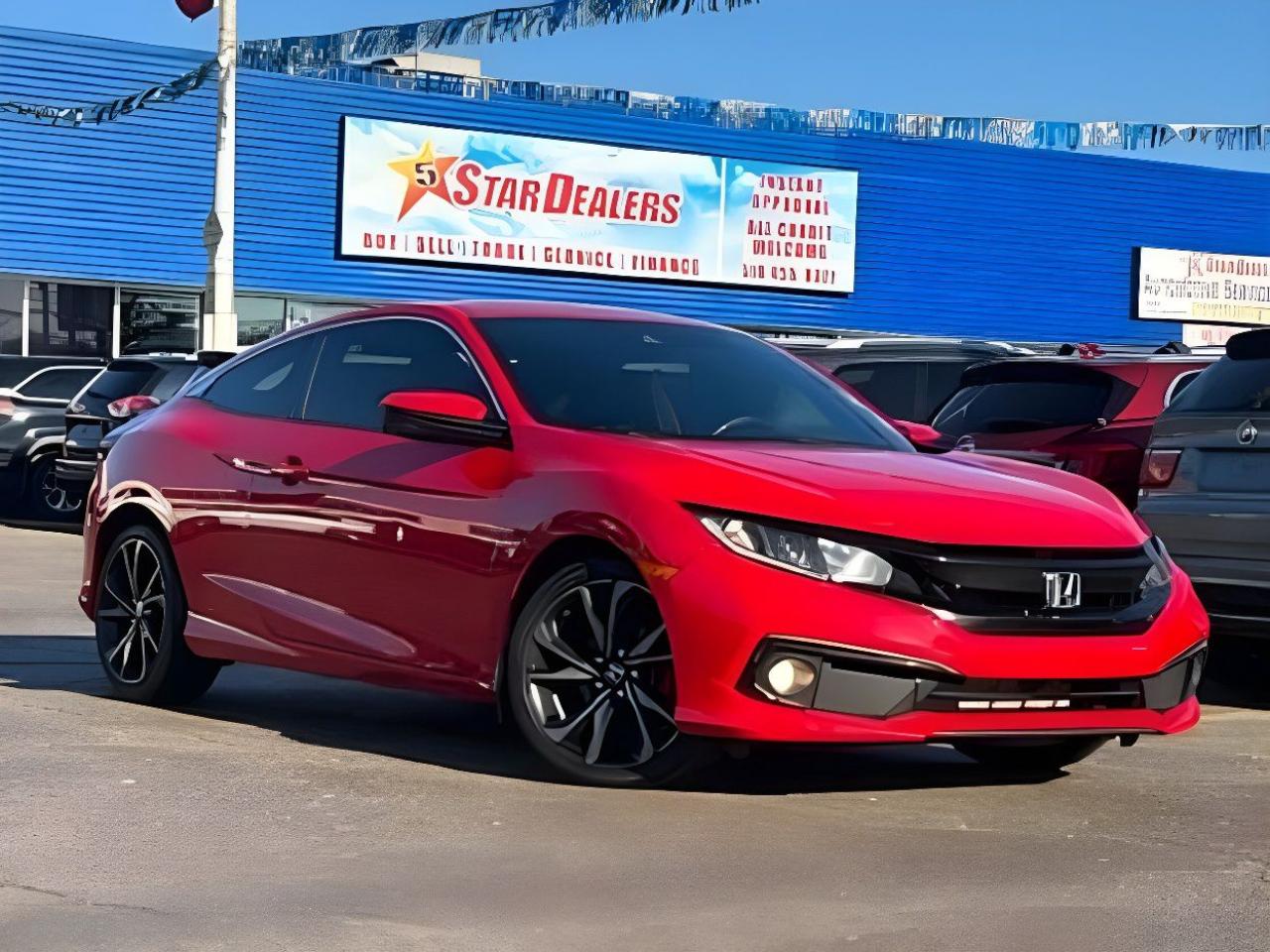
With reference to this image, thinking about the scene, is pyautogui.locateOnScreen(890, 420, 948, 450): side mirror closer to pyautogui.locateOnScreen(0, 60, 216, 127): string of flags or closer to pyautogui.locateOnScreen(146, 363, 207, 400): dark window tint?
pyautogui.locateOnScreen(146, 363, 207, 400): dark window tint

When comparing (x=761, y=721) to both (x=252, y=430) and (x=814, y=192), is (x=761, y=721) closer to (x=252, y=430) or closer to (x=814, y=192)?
→ (x=252, y=430)

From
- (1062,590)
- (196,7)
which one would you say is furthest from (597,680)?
(196,7)

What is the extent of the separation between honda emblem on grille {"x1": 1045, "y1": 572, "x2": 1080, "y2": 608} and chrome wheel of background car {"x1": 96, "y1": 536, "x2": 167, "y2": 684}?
3.43 m

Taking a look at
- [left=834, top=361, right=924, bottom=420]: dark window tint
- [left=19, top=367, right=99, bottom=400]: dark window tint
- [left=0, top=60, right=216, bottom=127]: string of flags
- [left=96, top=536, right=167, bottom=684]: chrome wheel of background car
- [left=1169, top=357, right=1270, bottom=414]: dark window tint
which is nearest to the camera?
[left=96, top=536, right=167, bottom=684]: chrome wheel of background car

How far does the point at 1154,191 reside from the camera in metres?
40.7

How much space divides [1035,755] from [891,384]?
786 centimetres

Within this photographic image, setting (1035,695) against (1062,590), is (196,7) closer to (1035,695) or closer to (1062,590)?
(1062,590)

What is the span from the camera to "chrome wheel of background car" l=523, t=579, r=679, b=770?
20.4 feet

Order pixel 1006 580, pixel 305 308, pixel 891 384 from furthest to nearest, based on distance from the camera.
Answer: pixel 305 308, pixel 891 384, pixel 1006 580

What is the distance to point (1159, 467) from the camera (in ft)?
31.1

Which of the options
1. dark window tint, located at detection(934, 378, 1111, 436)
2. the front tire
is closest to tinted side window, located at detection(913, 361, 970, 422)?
dark window tint, located at detection(934, 378, 1111, 436)

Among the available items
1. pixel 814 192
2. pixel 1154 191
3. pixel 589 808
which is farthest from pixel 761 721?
pixel 1154 191

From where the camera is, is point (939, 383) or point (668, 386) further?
point (939, 383)

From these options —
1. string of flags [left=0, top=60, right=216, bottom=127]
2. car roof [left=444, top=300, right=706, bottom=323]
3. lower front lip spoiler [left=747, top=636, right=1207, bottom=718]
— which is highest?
string of flags [left=0, top=60, right=216, bottom=127]
